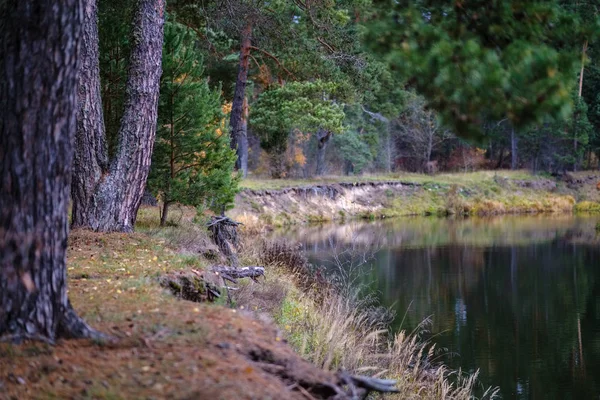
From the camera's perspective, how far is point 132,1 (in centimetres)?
1165

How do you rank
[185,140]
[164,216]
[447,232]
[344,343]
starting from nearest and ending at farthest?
[344,343], [185,140], [164,216], [447,232]

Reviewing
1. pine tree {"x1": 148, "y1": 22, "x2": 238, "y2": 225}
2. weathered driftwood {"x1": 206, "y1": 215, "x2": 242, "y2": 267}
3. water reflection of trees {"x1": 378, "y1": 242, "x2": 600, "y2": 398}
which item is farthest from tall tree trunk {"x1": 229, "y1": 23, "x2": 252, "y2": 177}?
pine tree {"x1": 148, "y1": 22, "x2": 238, "y2": 225}

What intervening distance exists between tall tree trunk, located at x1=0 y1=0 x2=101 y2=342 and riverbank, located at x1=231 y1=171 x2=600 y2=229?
2124 cm

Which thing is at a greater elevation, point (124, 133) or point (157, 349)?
point (124, 133)

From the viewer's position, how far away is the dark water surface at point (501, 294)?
36.1 feet

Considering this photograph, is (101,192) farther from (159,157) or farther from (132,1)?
(132,1)

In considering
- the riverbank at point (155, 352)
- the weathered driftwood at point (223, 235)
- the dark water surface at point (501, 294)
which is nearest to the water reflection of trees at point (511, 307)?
the dark water surface at point (501, 294)

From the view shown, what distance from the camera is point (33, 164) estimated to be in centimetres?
441

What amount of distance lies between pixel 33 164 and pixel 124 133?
506 centimetres

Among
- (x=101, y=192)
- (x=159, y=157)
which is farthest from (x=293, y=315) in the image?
(x=159, y=157)

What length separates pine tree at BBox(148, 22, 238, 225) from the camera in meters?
11.3

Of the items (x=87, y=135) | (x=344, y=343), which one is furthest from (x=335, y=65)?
(x=344, y=343)

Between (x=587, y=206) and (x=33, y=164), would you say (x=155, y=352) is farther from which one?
(x=587, y=206)

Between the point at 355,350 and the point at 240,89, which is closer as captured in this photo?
the point at 355,350
